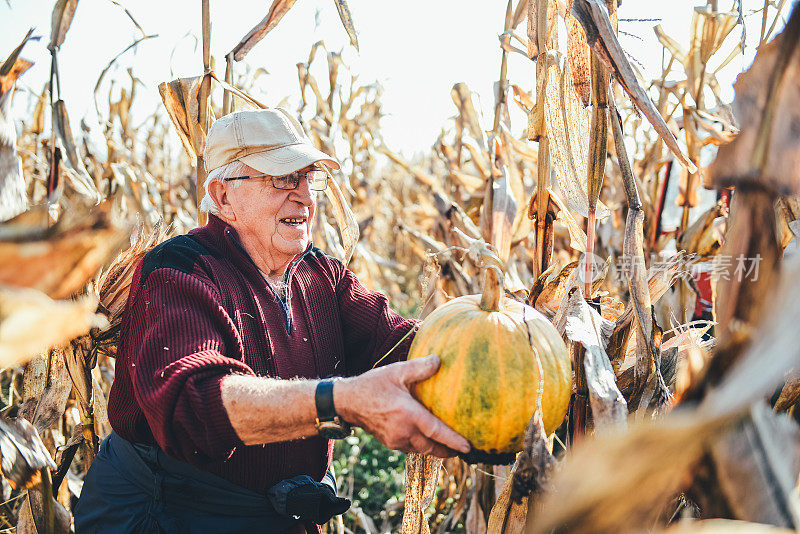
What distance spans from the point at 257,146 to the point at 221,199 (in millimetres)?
206

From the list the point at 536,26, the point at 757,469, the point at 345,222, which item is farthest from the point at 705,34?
the point at 757,469

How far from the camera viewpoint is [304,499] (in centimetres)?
168

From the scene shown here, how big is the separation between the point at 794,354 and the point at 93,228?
73 cm

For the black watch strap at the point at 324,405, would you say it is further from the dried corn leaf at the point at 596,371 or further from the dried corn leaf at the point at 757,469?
the dried corn leaf at the point at 757,469

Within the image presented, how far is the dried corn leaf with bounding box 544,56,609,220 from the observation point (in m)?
1.52

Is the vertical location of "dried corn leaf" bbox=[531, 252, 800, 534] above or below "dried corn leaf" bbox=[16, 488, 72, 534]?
above

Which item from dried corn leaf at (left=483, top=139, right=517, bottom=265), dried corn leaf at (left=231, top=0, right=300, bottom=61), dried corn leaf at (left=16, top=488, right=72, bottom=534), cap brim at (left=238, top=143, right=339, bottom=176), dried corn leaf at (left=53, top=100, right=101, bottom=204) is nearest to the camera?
dried corn leaf at (left=16, top=488, right=72, bottom=534)

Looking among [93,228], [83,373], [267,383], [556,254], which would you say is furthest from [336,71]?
[93,228]

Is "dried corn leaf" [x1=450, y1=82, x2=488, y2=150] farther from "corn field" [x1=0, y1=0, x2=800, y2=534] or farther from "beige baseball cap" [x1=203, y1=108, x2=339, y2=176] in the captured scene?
"beige baseball cap" [x1=203, y1=108, x2=339, y2=176]

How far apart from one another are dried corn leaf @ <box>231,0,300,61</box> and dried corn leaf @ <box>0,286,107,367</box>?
148 centimetres

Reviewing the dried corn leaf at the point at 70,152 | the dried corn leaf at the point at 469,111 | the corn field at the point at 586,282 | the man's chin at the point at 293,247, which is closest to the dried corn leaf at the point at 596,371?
the corn field at the point at 586,282

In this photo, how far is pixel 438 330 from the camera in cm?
119

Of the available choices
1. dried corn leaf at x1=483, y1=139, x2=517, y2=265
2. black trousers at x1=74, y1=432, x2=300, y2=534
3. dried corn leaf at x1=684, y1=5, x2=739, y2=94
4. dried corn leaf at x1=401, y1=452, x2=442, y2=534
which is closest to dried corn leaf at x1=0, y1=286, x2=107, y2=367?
dried corn leaf at x1=401, y1=452, x2=442, y2=534

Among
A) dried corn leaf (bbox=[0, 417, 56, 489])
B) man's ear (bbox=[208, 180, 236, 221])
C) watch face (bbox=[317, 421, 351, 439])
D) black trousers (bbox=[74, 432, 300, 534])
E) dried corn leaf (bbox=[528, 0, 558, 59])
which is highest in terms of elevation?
dried corn leaf (bbox=[528, 0, 558, 59])
